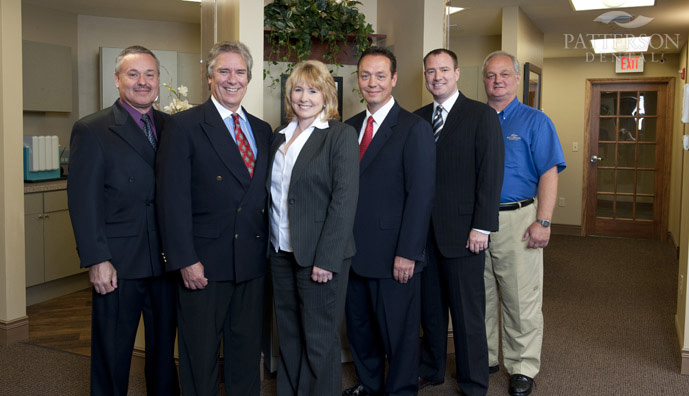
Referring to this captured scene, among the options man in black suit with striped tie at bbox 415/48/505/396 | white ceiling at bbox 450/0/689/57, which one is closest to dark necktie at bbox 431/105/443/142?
man in black suit with striped tie at bbox 415/48/505/396

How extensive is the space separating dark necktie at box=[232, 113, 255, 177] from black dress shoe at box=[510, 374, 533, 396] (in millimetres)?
1701

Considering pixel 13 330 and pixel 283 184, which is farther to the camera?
pixel 13 330

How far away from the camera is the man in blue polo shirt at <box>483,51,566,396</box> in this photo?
3.02 meters

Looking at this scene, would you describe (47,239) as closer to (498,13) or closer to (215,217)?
(215,217)

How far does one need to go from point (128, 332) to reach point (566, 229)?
7.81 metres

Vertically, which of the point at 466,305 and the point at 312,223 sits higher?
the point at 312,223

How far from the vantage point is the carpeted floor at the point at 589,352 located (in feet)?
10.6

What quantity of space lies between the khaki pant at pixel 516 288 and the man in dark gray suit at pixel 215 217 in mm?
1218

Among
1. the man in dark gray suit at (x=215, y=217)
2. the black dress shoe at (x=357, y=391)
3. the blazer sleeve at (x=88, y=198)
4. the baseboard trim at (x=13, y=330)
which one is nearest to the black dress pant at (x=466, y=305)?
the black dress shoe at (x=357, y=391)

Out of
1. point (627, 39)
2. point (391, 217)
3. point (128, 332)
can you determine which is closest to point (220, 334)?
point (128, 332)

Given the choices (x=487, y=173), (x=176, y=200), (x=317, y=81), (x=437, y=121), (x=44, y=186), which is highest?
(x=317, y=81)

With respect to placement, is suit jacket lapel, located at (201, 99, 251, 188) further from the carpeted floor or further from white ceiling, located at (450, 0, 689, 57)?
white ceiling, located at (450, 0, 689, 57)

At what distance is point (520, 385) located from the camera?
10.1 ft

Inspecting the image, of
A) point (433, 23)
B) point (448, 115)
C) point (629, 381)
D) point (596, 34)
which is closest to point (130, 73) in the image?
point (448, 115)
